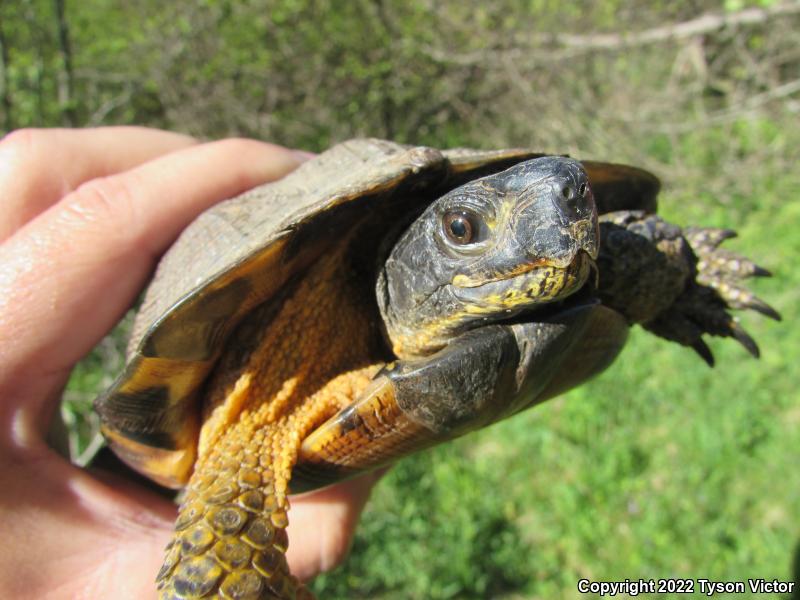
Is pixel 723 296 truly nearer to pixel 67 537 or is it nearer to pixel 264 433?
pixel 264 433

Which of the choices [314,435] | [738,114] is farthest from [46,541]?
[738,114]

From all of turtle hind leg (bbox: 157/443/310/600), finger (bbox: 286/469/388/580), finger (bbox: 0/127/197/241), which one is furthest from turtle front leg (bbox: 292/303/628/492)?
finger (bbox: 0/127/197/241)

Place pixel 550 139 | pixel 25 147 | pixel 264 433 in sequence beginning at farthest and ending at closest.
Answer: pixel 550 139
pixel 25 147
pixel 264 433

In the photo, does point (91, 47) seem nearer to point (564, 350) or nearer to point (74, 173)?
point (74, 173)

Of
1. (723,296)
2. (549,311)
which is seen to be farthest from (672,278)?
(549,311)

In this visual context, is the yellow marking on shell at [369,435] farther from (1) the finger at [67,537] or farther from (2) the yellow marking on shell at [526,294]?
(1) the finger at [67,537]

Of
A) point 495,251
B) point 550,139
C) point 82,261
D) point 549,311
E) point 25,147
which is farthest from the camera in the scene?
point 550,139

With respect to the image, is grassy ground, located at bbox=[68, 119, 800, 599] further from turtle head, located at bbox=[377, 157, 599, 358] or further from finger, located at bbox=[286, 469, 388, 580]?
turtle head, located at bbox=[377, 157, 599, 358]
